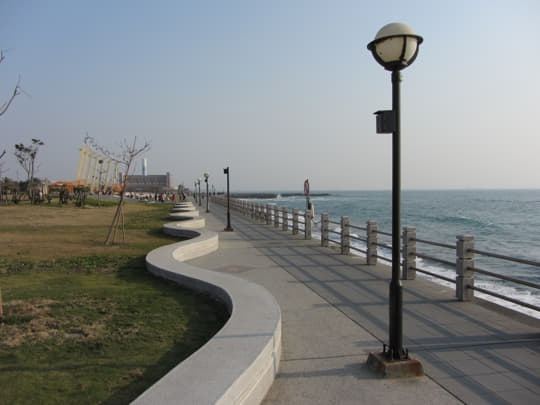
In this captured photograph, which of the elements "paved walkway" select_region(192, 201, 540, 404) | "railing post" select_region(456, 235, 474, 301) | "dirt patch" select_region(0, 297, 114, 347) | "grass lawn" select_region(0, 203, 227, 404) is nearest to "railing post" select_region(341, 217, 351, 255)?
"paved walkway" select_region(192, 201, 540, 404)

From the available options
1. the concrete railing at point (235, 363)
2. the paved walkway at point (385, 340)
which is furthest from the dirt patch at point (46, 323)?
the paved walkway at point (385, 340)

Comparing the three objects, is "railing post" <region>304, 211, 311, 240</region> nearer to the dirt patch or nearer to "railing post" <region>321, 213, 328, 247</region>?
"railing post" <region>321, 213, 328, 247</region>

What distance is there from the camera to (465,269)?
22.7ft

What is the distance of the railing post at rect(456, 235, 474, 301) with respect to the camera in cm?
685

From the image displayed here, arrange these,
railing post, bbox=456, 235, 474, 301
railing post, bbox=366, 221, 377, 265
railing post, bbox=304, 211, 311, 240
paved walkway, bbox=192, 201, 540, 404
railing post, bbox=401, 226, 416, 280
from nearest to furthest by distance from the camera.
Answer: paved walkway, bbox=192, 201, 540, 404 < railing post, bbox=456, 235, 474, 301 < railing post, bbox=401, 226, 416, 280 < railing post, bbox=366, 221, 377, 265 < railing post, bbox=304, 211, 311, 240

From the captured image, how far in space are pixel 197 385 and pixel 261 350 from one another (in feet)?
2.60

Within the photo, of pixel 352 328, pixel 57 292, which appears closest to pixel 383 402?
pixel 352 328

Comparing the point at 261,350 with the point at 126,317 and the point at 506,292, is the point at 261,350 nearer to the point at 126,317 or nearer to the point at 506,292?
the point at 126,317

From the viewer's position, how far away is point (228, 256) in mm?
12398

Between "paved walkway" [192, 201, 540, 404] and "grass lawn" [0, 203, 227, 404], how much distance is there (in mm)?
1271

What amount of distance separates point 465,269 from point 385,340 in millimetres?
2588

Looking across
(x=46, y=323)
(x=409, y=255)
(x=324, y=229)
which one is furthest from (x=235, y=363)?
(x=324, y=229)

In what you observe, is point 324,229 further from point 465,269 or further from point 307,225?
point 465,269

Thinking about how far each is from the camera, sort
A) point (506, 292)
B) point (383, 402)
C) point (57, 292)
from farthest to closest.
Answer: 1. point (506, 292)
2. point (57, 292)
3. point (383, 402)
